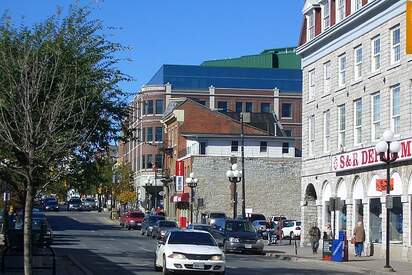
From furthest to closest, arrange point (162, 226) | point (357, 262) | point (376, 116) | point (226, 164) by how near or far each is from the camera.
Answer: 1. point (226, 164)
2. point (162, 226)
3. point (376, 116)
4. point (357, 262)

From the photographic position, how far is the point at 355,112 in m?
43.3

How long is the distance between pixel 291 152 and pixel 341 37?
42.6 metres

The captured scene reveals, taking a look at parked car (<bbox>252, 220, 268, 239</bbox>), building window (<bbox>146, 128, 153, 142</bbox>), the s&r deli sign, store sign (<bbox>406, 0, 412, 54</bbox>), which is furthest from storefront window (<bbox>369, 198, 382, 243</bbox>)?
building window (<bbox>146, 128, 153, 142</bbox>)

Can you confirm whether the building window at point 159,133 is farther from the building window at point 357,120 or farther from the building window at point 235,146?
the building window at point 357,120

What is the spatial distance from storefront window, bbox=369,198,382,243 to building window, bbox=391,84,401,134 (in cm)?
393

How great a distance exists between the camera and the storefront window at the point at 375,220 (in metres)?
40.3

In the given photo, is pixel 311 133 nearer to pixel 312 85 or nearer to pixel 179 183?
pixel 312 85

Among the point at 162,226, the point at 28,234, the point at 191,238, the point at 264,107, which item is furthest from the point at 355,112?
the point at 264,107

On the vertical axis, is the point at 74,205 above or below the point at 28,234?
above

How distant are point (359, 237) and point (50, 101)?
79.9 feet

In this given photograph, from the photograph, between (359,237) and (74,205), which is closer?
(359,237)

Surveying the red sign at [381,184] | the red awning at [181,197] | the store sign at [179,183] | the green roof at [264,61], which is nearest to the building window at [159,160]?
the green roof at [264,61]

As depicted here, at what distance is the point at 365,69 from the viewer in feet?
137

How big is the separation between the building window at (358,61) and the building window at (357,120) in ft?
4.35
